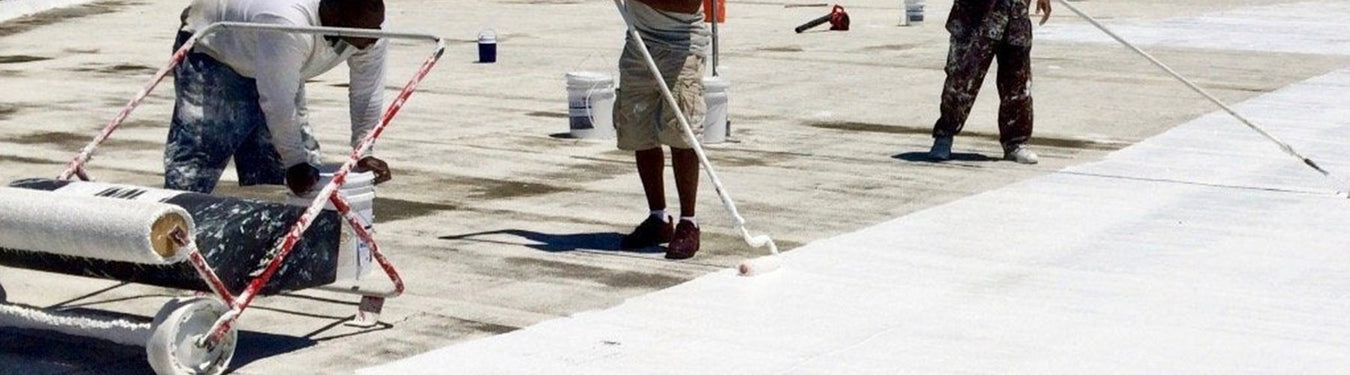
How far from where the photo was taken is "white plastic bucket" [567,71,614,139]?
1280 centimetres

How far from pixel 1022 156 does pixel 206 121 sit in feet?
17.3

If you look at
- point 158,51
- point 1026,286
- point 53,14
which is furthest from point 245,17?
point 53,14

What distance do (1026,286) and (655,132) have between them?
1667 mm

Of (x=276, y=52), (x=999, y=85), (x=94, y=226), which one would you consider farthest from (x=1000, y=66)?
(x=94, y=226)

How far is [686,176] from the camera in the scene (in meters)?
8.91

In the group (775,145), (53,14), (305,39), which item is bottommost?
(53,14)

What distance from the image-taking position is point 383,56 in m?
10.8

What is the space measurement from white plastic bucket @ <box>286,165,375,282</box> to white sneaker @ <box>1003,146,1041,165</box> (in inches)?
198

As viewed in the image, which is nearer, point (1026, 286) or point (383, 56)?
point (1026, 286)

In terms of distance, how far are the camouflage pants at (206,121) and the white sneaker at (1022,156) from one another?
5007 mm

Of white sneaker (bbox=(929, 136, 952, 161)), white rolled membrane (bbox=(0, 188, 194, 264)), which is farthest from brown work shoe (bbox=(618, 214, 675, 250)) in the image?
white sneaker (bbox=(929, 136, 952, 161))

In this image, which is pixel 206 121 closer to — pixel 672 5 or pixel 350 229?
pixel 350 229

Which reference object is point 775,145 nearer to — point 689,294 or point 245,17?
point 689,294

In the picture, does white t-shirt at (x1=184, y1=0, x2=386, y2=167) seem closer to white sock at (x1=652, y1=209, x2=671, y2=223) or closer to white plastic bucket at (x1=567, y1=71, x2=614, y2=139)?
white sock at (x1=652, y1=209, x2=671, y2=223)
